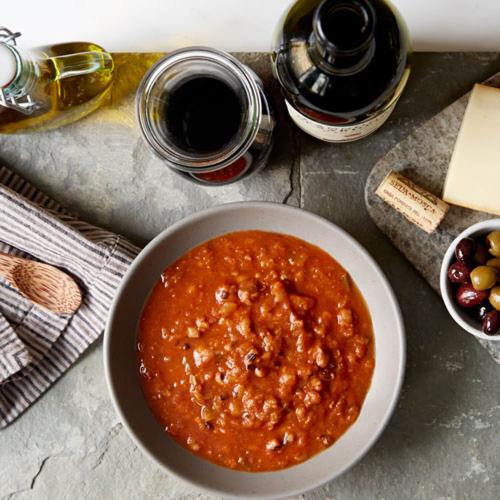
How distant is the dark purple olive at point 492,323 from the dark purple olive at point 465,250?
126 millimetres

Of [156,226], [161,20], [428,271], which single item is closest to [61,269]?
[156,226]

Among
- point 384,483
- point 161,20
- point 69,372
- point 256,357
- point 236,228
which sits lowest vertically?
point 384,483

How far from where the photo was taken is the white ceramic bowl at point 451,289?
162cm

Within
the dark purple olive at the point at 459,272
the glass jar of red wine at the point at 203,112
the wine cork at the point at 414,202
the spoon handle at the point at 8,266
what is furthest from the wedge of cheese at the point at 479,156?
the spoon handle at the point at 8,266

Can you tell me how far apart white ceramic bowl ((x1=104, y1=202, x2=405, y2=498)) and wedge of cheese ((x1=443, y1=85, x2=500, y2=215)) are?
1.00 feet

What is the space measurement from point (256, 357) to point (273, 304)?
126 mm

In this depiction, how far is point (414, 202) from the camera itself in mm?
1692

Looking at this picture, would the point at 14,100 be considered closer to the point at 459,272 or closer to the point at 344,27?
the point at 344,27

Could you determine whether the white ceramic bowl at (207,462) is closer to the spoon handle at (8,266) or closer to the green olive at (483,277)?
the green olive at (483,277)

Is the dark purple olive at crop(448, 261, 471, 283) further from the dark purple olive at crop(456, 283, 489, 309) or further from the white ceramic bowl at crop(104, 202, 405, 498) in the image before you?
the white ceramic bowl at crop(104, 202, 405, 498)

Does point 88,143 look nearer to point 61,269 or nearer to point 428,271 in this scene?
point 61,269

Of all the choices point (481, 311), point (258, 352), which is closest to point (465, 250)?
point (481, 311)

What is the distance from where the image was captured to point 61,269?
1.81m

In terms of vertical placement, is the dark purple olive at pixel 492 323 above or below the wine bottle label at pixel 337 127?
below
